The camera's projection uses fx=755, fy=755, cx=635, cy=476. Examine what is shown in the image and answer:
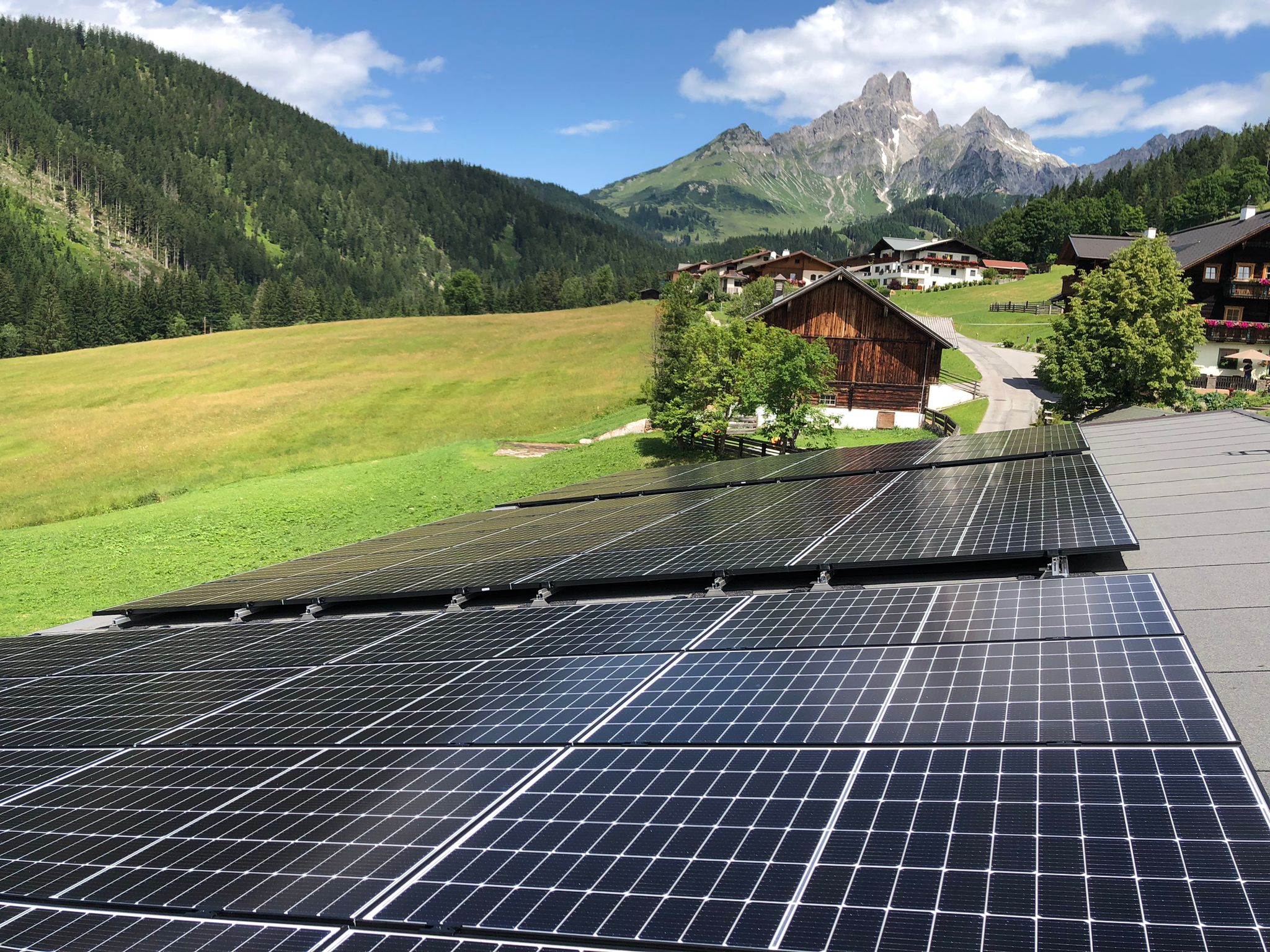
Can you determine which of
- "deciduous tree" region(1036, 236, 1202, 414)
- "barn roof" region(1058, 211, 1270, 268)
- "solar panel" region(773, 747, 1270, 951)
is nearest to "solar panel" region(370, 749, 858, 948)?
"solar panel" region(773, 747, 1270, 951)

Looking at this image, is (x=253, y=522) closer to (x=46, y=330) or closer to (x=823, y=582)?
(x=823, y=582)

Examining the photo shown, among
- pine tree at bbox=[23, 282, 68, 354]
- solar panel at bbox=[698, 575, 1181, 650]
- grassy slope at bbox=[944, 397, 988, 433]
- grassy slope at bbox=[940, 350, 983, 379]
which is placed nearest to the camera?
solar panel at bbox=[698, 575, 1181, 650]

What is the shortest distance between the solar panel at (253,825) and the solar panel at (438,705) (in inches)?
14.1

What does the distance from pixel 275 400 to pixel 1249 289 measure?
100 meters

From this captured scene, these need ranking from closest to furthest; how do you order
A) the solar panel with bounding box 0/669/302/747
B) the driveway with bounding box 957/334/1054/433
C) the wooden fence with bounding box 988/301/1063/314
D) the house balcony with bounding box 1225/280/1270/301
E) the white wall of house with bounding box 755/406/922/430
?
1. the solar panel with bounding box 0/669/302/747
2. the driveway with bounding box 957/334/1054/433
3. the white wall of house with bounding box 755/406/922/430
4. the house balcony with bounding box 1225/280/1270/301
5. the wooden fence with bounding box 988/301/1063/314

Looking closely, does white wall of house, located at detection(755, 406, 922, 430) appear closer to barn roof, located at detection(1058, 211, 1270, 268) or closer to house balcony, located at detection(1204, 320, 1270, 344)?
barn roof, located at detection(1058, 211, 1270, 268)

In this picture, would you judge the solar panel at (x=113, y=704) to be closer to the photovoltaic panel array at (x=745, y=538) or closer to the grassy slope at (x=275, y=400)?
the photovoltaic panel array at (x=745, y=538)

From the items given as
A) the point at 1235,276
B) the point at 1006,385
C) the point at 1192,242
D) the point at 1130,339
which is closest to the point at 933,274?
the point at 1192,242

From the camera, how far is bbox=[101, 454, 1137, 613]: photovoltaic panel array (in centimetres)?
1060

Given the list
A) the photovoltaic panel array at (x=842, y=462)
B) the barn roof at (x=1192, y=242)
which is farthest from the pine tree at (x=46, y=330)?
the barn roof at (x=1192, y=242)

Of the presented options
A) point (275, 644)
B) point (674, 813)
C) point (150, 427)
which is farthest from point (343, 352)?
point (674, 813)

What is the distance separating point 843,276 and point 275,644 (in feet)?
180

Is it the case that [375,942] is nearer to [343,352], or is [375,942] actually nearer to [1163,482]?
[1163,482]

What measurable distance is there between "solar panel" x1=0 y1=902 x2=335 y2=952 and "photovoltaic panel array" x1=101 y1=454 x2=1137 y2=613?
24.7ft
